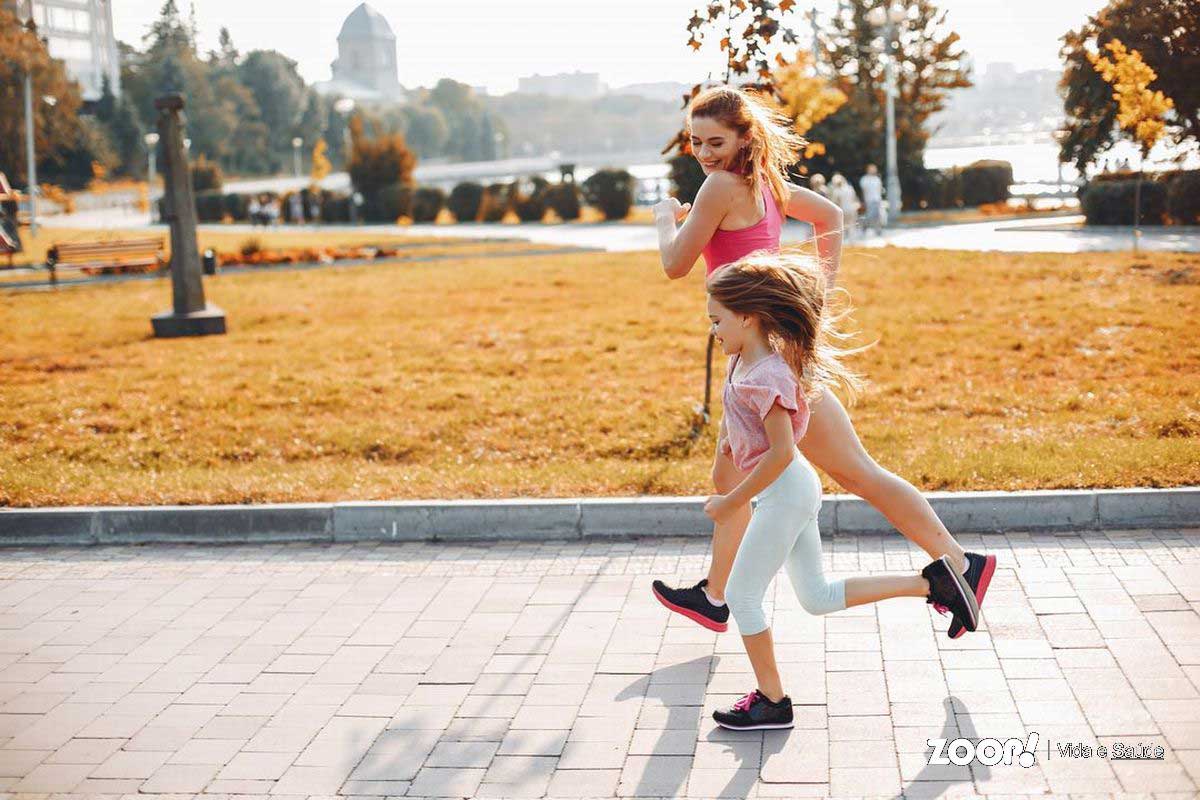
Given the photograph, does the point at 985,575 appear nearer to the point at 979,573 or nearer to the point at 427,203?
the point at 979,573

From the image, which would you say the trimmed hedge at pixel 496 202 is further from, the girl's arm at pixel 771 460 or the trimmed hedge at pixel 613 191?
the girl's arm at pixel 771 460

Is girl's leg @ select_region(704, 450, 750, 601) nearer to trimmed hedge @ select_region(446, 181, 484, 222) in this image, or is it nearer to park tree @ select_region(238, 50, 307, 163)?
trimmed hedge @ select_region(446, 181, 484, 222)

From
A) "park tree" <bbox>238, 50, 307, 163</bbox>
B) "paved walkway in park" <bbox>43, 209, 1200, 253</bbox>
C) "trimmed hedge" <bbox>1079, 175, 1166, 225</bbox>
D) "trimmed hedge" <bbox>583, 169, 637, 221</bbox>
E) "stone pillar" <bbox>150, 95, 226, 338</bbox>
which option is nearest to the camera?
"stone pillar" <bbox>150, 95, 226, 338</bbox>

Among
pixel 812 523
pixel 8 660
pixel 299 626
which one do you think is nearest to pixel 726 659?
pixel 812 523

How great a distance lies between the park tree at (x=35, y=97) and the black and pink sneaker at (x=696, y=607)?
55375mm

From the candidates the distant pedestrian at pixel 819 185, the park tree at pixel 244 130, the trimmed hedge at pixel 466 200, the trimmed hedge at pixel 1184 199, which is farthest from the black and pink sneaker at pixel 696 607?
the park tree at pixel 244 130

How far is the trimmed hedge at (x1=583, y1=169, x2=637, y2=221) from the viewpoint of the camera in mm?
44594

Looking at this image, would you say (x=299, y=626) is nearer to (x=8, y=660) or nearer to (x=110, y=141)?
(x=8, y=660)

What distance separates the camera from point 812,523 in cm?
447

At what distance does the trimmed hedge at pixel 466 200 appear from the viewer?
4900 centimetres

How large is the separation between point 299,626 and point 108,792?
160cm

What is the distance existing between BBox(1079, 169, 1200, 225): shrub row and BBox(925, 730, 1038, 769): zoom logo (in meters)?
24.8

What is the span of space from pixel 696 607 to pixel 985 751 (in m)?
1.38

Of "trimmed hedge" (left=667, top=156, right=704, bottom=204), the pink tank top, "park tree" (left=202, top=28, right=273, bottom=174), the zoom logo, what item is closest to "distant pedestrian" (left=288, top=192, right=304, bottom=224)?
"trimmed hedge" (left=667, top=156, right=704, bottom=204)
